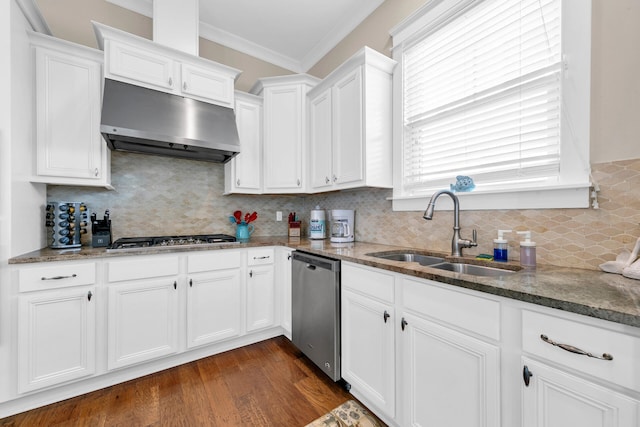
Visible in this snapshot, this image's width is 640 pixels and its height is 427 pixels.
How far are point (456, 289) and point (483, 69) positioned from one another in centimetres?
142

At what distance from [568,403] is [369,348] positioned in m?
0.91

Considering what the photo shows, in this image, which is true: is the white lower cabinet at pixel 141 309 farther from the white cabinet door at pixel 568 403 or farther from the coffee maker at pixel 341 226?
the white cabinet door at pixel 568 403

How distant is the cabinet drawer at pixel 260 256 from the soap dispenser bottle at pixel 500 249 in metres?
1.79

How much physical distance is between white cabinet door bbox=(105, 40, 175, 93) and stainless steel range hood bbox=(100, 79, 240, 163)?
0.06 metres

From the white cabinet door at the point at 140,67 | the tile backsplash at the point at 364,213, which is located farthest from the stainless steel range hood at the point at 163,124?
the tile backsplash at the point at 364,213

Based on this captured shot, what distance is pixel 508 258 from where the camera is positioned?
4.85 ft

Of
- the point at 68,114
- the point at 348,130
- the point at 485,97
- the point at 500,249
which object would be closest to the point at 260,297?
the point at 348,130

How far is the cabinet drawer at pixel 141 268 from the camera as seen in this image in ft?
6.02

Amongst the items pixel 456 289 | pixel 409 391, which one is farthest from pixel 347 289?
pixel 456 289

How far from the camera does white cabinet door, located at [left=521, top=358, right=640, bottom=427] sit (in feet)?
2.30

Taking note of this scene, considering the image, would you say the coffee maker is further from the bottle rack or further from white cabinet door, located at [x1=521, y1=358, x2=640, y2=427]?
the bottle rack

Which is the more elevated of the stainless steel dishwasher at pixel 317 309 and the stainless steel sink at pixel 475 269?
the stainless steel sink at pixel 475 269

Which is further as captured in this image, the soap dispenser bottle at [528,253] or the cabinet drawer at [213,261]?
the cabinet drawer at [213,261]

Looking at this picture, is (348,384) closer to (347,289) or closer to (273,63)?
(347,289)
